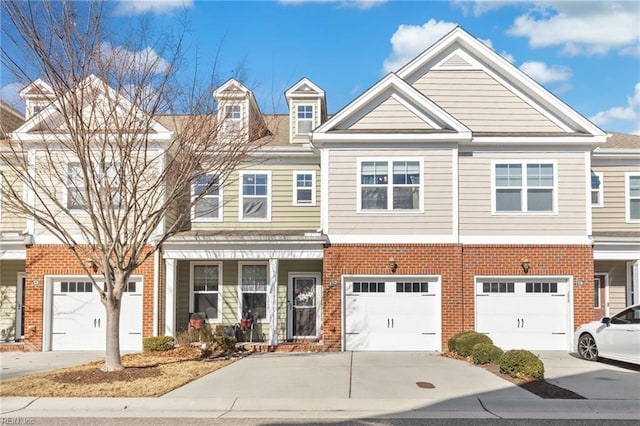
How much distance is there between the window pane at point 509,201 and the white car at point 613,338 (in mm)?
3797

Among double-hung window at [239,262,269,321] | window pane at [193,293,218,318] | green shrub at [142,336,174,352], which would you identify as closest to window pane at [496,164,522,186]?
double-hung window at [239,262,269,321]

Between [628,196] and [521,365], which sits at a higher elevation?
[628,196]

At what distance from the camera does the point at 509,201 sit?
55.9 ft

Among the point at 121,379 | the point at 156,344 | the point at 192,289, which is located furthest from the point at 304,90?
the point at 121,379

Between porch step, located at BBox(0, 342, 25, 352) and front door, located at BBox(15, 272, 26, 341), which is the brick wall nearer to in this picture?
porch step, located at BBox(0, 342, 25, 352)

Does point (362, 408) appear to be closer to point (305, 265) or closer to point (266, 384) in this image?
point (266, 384)

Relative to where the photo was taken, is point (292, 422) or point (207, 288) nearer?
point (292, 422)

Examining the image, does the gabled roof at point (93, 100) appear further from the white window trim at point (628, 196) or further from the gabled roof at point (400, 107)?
the white window trim at point (628, 196)

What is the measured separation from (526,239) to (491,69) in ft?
17.0

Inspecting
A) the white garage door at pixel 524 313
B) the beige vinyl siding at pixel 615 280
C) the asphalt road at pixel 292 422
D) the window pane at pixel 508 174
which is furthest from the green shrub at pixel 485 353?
the beige vinyl siding at pixel 615 280

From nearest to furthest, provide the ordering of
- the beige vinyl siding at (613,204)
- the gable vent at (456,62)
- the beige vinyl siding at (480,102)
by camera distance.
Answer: the beige vinyl siding at (480,102) < the gable vent at (456,62) < the beige vinyl siding at (613,204)

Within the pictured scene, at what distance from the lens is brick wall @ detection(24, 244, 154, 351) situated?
16875 millimetres

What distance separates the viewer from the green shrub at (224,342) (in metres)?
16.1

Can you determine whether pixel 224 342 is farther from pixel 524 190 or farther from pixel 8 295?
pixel 524 190
